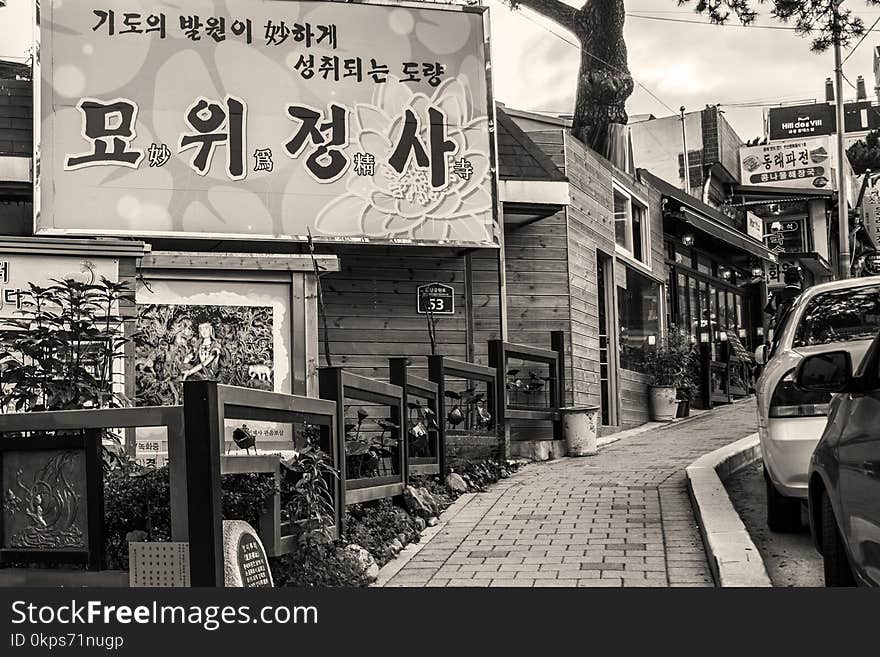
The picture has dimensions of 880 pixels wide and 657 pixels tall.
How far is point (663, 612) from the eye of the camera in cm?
449

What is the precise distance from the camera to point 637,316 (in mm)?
18297

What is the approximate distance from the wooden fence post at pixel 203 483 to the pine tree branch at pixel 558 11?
1253 centimetres

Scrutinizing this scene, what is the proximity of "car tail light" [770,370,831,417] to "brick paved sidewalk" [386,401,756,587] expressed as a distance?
1.02 m

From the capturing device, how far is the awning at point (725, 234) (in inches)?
792

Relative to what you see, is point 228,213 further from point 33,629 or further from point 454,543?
point 33,629

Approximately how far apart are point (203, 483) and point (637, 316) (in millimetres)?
14000

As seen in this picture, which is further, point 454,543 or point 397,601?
point 454,543

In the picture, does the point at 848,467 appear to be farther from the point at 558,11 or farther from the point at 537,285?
the point at 558,11

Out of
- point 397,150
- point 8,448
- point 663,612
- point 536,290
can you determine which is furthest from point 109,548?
point 536,290

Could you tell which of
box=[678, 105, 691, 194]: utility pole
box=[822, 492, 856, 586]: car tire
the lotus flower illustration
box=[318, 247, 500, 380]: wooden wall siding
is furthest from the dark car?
box=[678, 105, 691, 194]: utility pole

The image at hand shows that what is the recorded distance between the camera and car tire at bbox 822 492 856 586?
471cm

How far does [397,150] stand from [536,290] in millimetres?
2905

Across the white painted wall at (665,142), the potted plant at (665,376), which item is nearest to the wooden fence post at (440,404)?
the potted plant at (665,376)

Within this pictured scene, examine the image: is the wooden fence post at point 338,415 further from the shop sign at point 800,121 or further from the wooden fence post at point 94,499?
the shop sign at point 800,121
